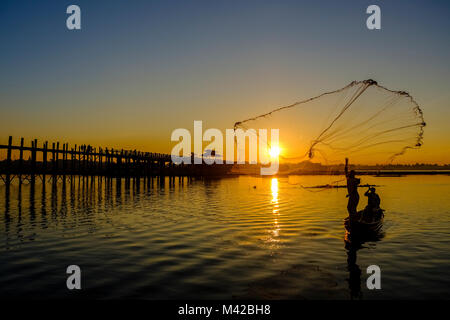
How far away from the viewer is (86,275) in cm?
1133

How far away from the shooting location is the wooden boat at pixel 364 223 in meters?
17.0

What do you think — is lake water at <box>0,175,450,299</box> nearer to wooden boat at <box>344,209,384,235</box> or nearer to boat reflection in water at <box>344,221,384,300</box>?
boat reflection in water at <box>344,221,384,300</box>

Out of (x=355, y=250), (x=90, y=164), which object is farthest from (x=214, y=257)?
(x=90, y=164)

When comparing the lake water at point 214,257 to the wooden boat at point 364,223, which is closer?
the lake water at point 214,257

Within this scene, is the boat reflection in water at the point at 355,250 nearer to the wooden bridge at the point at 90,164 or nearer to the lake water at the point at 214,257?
the lake water at the point at 214,257

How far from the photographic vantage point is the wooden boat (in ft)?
55.9

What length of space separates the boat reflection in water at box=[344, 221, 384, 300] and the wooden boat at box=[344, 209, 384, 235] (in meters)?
0.11

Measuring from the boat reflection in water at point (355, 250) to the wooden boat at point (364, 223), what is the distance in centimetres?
11

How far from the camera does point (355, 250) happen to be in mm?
15305

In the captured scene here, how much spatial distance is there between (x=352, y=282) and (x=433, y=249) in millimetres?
7456

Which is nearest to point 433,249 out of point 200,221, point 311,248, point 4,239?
point 311,248

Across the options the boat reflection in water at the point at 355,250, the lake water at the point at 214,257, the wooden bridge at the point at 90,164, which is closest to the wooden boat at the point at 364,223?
the boat reflection in water at the point at 355,250

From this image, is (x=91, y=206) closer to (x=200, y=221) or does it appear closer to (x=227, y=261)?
(x=200, y=221)

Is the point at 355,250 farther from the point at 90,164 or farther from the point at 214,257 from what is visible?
the point at 90,164
